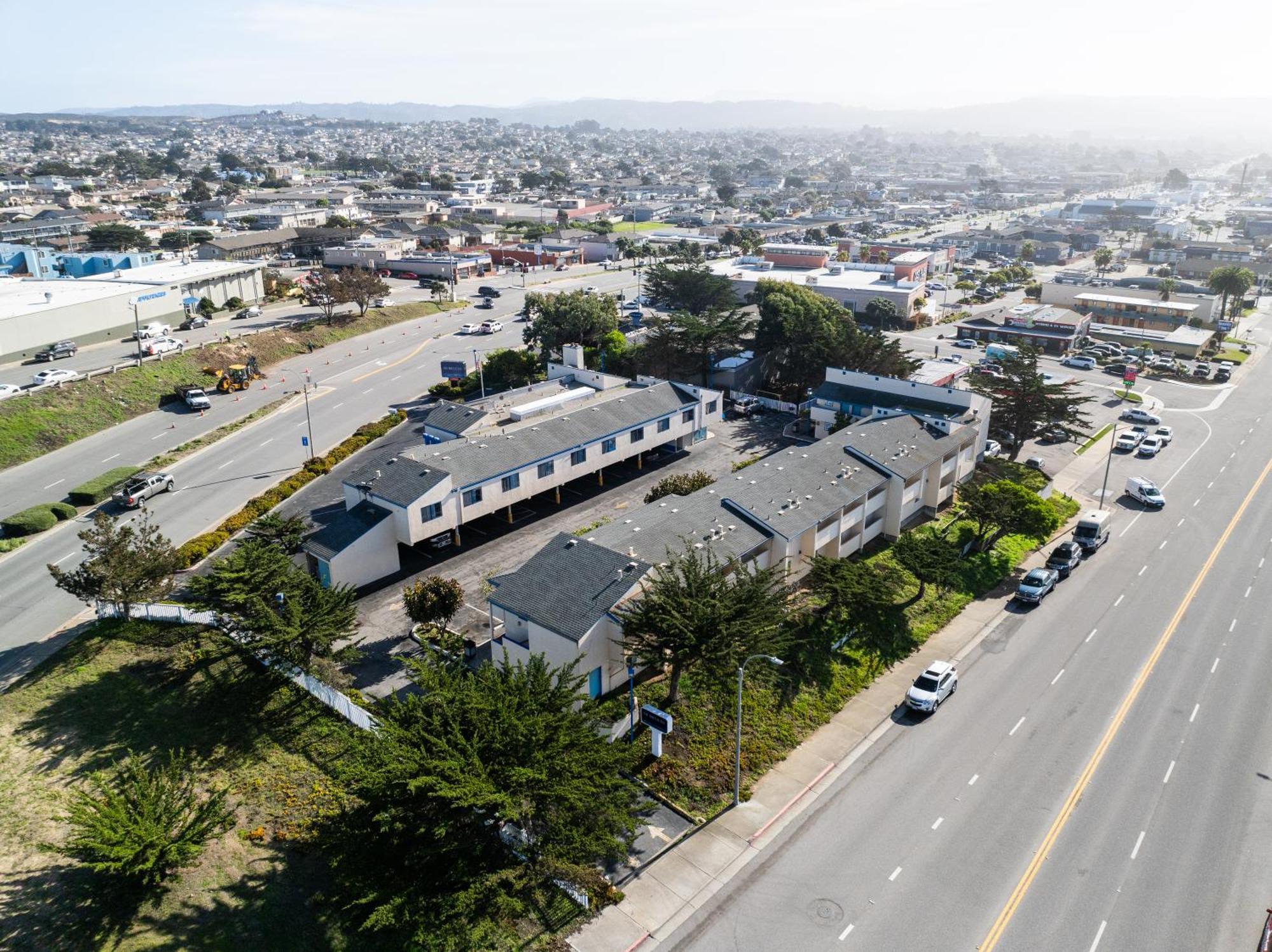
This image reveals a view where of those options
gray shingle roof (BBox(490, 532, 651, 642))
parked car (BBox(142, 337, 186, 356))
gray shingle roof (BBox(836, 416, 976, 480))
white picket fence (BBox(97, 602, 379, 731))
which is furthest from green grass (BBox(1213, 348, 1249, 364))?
parked car (BBox(142, 337, 186, 356))

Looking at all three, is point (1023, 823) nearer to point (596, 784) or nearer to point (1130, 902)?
point (1130, 902)

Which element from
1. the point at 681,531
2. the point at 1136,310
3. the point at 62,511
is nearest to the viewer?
the point at 681,531

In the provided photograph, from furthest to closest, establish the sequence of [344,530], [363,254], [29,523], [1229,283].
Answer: [363,254] → [1229,283] → [29,523] → [344,530]

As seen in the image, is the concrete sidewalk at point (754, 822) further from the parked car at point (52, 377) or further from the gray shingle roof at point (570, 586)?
the parked car at point (52, 377)

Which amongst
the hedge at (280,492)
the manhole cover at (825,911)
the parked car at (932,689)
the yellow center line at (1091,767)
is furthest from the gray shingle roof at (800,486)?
the hedge at (280,492)

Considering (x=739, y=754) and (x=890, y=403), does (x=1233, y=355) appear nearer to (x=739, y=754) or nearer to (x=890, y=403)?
(x=890, y=403)

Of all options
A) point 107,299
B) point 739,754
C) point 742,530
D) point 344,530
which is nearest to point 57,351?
point 107,299

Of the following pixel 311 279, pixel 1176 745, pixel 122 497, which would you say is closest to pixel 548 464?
pixel 122 497
